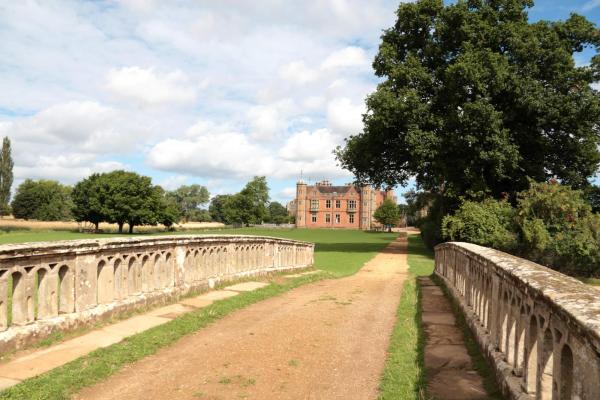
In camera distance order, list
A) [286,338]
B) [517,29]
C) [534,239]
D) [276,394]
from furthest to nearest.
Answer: [517,29] < [534,239] < [286,338] < [276,394]

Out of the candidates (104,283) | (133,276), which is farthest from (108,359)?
(133,276)

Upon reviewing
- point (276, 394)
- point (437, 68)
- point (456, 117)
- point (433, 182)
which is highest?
point (437, 68)

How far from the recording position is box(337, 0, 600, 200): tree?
25.0 metres

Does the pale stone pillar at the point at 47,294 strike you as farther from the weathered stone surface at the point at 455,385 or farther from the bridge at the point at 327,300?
the weathered stone surface at the point at 455,385

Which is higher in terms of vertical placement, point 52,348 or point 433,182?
point 433,182

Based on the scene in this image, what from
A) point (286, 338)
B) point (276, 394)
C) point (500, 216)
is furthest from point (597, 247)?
point (276, 394)

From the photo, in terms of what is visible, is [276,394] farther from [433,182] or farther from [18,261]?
[433,182]

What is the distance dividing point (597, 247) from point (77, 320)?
20196 mm

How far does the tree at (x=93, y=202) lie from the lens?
66438 millimetres

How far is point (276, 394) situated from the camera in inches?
173

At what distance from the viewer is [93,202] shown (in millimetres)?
66188

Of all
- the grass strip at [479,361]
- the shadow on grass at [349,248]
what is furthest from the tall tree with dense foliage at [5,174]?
the grass strip at [479,361]

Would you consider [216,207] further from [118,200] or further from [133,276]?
Result: [133,276]

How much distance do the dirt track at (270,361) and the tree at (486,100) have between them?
19.8 meters
